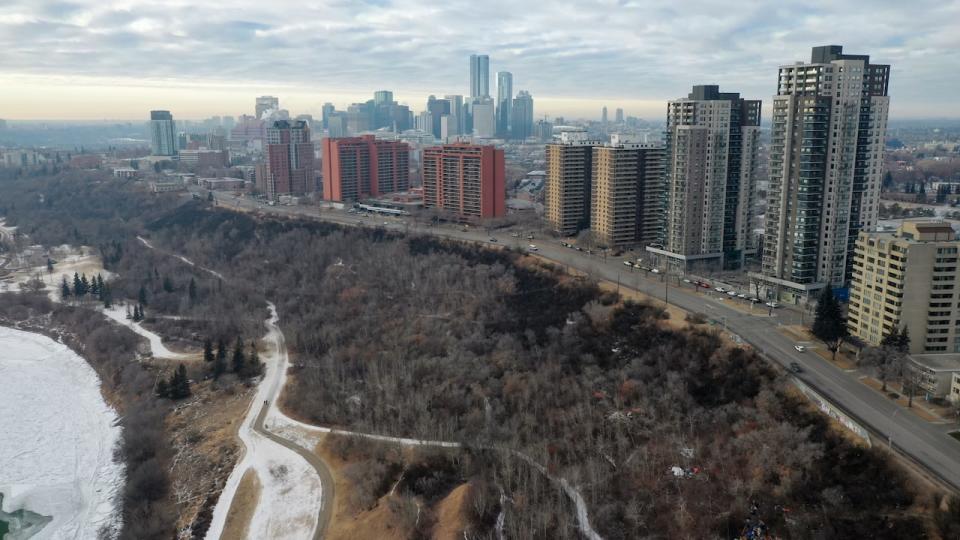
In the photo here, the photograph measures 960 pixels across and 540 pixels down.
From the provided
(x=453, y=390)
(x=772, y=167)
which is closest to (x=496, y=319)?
(x=453, y=390)

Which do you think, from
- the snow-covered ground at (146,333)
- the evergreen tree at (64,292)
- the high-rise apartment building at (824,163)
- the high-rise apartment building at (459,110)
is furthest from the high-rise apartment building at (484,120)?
the high-rise apartment building at (824,163)

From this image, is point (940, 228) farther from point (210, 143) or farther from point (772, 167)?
point (210, 143)

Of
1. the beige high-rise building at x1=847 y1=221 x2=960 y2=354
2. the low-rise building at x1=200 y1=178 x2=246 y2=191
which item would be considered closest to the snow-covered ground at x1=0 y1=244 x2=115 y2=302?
the low-rise building at x1=200 y1=178 x2=246 y2=191

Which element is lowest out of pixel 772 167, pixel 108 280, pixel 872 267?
pixel 108 280

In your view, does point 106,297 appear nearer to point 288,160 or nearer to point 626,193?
point 288,160

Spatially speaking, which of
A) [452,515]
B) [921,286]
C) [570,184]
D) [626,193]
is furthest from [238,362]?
[921,286]

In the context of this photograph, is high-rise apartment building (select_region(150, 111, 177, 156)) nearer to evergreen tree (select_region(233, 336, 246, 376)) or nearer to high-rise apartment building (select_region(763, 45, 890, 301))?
evergreen tree (select_region(233, 336, 246, 376))
